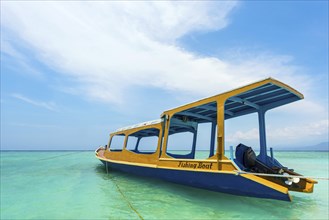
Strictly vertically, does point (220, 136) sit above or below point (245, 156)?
above

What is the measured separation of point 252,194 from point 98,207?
4.14 meters

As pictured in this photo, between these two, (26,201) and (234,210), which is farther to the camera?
(26,201)

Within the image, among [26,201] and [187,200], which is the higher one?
[187,200]

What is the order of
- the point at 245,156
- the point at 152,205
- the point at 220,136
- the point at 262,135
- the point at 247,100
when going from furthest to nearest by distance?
the point at 262,135 → the point at 247,100 → the point at 245,156 → the point at 152,205 → the point at 220,136

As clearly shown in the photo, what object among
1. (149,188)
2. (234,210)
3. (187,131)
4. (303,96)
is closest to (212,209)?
(234,210)

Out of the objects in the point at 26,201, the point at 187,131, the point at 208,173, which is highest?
the point at 187,131

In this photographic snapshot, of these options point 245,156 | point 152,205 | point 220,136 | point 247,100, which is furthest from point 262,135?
point 152,205

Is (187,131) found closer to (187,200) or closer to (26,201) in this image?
(187,200)

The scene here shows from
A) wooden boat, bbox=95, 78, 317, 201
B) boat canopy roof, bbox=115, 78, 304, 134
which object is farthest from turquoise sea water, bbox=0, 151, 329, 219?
boat canopy roof, bbox=115, 78, 304, 134

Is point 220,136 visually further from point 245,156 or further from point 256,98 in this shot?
point 256,98

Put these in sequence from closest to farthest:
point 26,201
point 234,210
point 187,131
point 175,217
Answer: point 175,217 < point 234,210 < point 26,201 < point 187,131

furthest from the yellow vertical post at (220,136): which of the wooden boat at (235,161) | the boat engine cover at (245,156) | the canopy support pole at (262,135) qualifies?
the canopy support pole at (262,135)

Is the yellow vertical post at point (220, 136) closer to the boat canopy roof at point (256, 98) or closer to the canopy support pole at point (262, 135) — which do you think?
the boat canopy roof at point (256, 98)

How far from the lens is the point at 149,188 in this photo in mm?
8344
